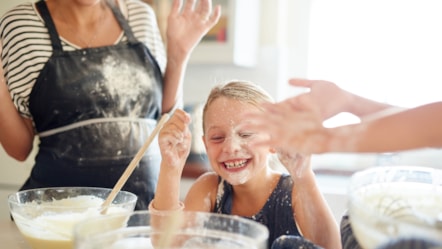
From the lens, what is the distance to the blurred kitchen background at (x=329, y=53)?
1965 mm

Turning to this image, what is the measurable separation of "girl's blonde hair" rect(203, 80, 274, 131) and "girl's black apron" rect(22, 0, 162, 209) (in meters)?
0.20

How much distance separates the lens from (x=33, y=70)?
3.58 feet

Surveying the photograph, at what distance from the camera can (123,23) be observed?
119cm

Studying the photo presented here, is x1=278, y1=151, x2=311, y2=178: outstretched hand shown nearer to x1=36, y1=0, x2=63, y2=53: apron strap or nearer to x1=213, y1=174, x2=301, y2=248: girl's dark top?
x1=213, y1=174, x2=301, y2=248: girl's dark top

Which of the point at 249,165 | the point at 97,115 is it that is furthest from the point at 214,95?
the point at 97,115

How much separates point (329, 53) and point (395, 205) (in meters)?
1.62

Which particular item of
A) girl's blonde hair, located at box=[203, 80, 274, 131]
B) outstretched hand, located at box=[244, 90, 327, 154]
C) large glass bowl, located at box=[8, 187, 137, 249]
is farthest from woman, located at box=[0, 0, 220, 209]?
outstretched hand, located at box=[244, 90, 327, 154]

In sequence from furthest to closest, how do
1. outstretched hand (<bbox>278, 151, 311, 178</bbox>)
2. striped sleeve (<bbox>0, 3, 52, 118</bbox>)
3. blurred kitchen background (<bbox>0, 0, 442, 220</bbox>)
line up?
blurred kitchen background (<bbox>0, 0, 442, 220</bbox>)
striped sleeve (<bbox>0, 3, 52, 118</bbox>)
outstretched hand (<bbox>278, 151, 311, 178</bbox>)

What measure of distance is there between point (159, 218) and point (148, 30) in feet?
2.28

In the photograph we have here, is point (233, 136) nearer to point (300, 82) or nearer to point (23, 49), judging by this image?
point (300, 82)

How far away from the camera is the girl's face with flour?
3.20ft

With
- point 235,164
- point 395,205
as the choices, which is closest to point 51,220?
point 235,164

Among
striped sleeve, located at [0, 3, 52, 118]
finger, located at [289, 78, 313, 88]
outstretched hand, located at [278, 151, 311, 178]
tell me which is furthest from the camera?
striped sleeve, located at [0, 3, 52, 118]

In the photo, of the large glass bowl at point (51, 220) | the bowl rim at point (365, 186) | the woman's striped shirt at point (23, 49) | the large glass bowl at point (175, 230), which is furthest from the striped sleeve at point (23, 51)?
the bowl rim at point (365, 186)
